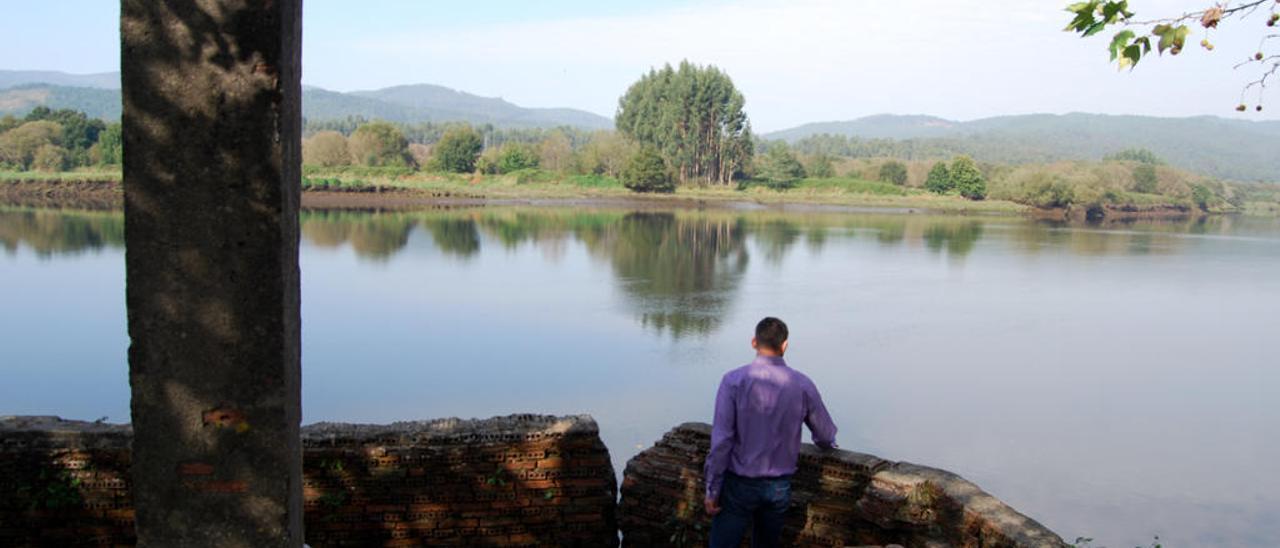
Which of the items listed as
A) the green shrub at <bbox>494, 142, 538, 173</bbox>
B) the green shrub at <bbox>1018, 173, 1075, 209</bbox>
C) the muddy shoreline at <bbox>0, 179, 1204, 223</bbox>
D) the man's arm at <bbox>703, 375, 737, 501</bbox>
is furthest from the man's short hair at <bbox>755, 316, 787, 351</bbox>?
the green shrub at <bbox>494, 142, 538, 173</bbox>

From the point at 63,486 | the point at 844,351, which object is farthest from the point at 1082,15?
the point at 844,351

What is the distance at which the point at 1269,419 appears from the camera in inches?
383

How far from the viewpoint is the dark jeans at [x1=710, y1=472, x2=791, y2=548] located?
327cm

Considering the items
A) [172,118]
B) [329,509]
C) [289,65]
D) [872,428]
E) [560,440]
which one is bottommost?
[872,428]

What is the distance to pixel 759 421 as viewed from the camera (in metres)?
3.22

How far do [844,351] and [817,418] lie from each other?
906cm

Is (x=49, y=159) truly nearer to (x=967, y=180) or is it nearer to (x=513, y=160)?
(x=513, y=160)

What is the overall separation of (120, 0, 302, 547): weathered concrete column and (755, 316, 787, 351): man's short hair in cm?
162

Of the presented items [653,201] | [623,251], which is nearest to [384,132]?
Result: [653,201]

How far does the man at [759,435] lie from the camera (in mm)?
3219

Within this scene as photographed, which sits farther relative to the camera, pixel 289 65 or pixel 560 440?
pixel 560 440

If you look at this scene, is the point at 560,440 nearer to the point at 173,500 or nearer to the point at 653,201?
the point at 173,500

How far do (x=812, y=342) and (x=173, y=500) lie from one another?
10.9 meters

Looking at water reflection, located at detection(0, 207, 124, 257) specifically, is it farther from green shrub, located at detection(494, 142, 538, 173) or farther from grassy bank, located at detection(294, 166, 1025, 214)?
green shrub, located at detection(494, 142, 538, 173)
